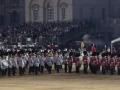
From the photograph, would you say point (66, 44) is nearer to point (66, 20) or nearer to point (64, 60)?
point (66, 20)

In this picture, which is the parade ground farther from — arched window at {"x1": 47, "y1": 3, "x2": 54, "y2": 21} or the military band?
arched window at {"x1": 47, "y1": 3, "x2": 54, "y2": 21}

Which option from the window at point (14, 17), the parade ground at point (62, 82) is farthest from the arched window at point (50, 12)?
the parade ground at point (62, 82)

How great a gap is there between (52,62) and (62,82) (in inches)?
300

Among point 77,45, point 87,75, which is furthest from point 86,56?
point 77,45

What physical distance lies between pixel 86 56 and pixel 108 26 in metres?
31.6

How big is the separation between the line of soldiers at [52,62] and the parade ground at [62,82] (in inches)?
36.8

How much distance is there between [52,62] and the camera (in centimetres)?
4575

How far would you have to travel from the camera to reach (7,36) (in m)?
73.4

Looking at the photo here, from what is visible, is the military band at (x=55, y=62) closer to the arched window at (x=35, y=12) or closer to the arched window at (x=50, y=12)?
the arched window at (x=50, y=12)

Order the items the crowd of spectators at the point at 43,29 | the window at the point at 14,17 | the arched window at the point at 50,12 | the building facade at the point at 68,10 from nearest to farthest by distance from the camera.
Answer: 1. the crowd of spectators at the point at 43,29
2. the building facade at the point at 68,10
3. the arched window at the point at 50,12
4. the window at the point at 14,17

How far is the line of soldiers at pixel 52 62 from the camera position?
142 ft

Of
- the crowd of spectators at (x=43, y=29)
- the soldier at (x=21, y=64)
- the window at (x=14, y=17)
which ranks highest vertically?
the window at (x=14, y=17)

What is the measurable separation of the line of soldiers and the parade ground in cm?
93

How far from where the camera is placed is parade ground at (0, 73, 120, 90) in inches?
1385
